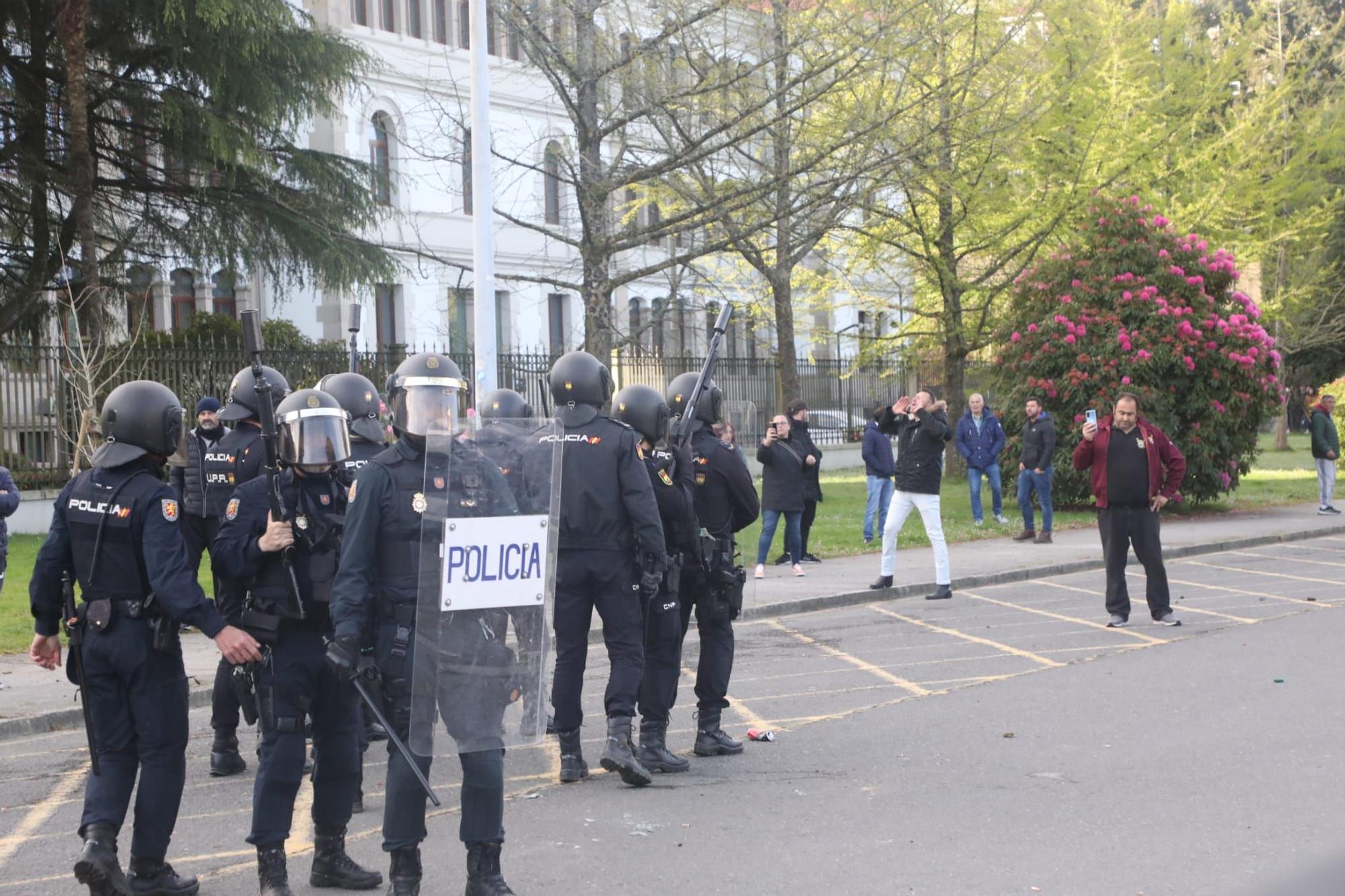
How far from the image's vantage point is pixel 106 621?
505cm

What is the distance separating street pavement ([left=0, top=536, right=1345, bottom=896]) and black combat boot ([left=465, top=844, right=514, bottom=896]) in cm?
32

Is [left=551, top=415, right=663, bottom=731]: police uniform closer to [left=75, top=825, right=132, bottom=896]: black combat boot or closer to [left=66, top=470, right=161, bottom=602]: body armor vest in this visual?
[left=66, top=470, right=161, bottom=602]: body armor vest

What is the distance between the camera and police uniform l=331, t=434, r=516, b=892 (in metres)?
4.81

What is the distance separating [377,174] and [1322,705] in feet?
53.9

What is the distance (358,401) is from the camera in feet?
22.9

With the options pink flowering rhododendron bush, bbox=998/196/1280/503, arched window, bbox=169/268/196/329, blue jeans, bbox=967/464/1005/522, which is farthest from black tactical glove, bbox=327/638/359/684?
arched window, bbox=169/268/196/329

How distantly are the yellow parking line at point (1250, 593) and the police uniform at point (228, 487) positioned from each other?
9333 millimetres

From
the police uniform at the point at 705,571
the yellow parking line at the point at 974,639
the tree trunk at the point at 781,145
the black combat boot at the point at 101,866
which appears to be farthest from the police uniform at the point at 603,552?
the tree trunk at the point at 781,145

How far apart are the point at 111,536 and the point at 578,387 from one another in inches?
93.7

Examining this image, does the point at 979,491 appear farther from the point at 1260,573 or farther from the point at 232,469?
the point at 232,469

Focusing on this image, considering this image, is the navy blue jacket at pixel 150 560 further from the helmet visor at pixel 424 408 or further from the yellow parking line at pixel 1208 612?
the yellow parking line at pixel 1208 612

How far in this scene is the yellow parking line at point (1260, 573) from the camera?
46.0 feet

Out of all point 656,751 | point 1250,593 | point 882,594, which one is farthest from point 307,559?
point 1250,593

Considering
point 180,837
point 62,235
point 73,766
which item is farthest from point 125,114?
point 180,837
